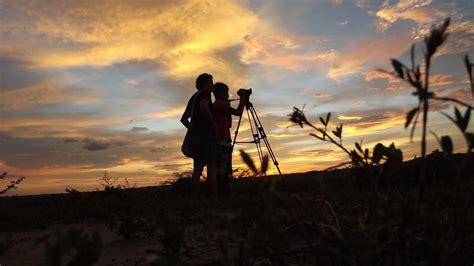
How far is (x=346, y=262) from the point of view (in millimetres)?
2062

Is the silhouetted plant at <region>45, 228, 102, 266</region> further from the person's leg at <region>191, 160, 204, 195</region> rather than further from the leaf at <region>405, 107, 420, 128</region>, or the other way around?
the person's leg at <region>191, 160, 204, 195</region>

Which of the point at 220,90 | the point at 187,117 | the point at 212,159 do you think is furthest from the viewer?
the point at 220,90

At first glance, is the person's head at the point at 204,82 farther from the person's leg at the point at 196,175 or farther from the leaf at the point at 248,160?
the leaf at the point at 248,160

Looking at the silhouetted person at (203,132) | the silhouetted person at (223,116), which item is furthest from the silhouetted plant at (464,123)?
the silhouetted person at (223,116)

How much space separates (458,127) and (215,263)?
1.48 m

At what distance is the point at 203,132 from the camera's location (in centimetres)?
894

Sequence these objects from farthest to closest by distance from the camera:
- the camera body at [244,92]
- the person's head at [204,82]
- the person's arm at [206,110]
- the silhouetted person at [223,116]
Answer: the camera body at [244,92], the silhouetted person at [223,116], the person's head at [204,82], the person's arm at [206,110]

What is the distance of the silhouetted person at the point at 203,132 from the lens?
29.0 ft

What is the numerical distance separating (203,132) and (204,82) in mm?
1002

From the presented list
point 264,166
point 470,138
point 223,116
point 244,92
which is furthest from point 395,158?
point 244,92

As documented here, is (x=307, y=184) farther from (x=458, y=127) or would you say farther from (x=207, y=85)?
(x=458, y=127)

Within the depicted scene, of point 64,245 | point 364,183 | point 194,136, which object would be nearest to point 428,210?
point 364,183

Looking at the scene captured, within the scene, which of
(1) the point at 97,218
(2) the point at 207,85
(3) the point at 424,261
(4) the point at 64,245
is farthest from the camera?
(2) the point at 207,85

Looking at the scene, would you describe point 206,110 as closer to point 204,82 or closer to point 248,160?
point 204,82
